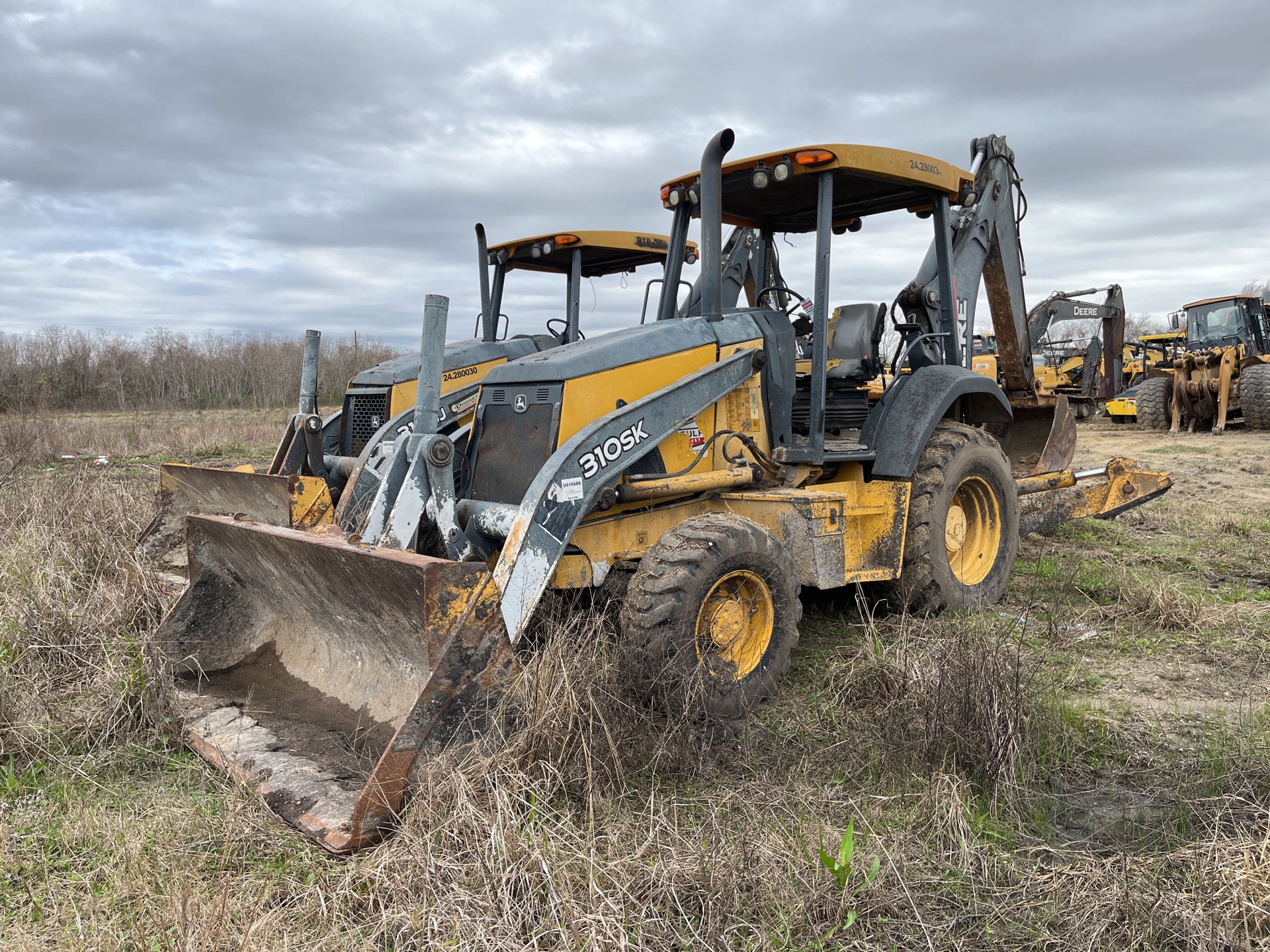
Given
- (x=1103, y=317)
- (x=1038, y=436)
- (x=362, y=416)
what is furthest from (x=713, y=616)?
(x=1103, y=317)

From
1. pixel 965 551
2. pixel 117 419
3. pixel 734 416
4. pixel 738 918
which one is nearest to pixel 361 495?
pixel 734 416

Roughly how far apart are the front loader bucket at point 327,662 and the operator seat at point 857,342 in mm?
3263

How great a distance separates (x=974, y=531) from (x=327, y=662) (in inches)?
157

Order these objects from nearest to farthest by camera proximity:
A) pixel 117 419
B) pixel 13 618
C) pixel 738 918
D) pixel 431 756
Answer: pixel 738 918, pixel 431 756, pixel 13 618, pixel 117 419

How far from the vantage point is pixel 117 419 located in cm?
2417

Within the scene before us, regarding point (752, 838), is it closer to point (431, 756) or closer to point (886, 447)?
point (431, 756)

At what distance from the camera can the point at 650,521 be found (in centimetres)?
468

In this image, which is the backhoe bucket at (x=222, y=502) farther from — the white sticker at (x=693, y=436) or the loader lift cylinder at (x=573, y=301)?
the loader lift cylinder at (x=573, y=301)

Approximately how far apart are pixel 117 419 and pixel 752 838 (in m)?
25.3

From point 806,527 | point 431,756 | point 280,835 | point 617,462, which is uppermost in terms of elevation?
point 617,462

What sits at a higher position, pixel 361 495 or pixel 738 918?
pixel 361 495

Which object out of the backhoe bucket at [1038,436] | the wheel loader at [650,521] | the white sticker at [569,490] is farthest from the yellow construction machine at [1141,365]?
the white sticker at [569,490]

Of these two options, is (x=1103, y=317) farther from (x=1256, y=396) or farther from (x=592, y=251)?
(x=592, y=251)

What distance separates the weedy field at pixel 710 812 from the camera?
2.52 meters
